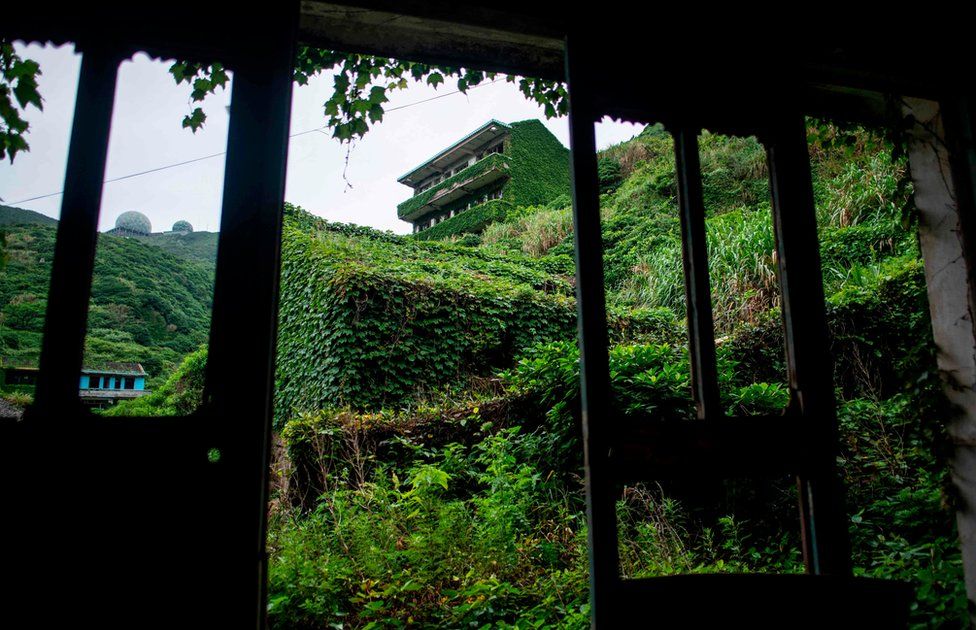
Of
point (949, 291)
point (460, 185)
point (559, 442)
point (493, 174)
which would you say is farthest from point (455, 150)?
point (949, 291)

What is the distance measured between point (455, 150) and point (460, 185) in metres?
2.77

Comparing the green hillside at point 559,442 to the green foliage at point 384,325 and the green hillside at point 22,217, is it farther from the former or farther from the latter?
the green hillside at point 22,217

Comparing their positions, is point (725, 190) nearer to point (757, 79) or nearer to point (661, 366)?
point (661, 366)

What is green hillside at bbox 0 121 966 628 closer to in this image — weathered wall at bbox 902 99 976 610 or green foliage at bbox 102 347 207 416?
weathered wall at bbox 902 99 976 610

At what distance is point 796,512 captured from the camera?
436cm

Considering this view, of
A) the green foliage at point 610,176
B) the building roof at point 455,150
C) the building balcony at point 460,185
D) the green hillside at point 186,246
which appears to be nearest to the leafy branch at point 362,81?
the green hillside at point 186,246

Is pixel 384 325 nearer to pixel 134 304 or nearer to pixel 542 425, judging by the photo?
pixel 542 425

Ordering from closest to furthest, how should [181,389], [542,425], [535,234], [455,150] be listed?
1. [542,425]
2. [181,389]
3. [535,234]
4. [455,150]

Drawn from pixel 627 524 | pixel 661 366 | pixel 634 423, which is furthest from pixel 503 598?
pixel 661 366

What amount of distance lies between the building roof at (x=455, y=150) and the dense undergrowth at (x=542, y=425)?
58.4 ft

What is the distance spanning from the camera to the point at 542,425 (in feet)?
19.7

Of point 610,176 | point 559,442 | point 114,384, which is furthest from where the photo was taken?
point 610,176

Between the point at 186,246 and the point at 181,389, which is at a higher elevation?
the point at 186,246

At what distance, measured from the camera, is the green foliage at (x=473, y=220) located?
25.8 meters
